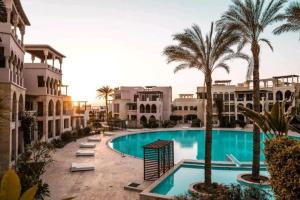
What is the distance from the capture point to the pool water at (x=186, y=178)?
1461 centimetres

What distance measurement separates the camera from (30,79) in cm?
2938

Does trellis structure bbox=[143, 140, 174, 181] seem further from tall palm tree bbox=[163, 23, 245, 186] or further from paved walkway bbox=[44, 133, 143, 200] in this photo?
tall palm tree bbox=[163, 23, 245, 186]

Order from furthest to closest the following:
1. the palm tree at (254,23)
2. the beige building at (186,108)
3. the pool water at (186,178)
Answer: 1. the beige building at (186,108)
2. the palm tree at (254,23)
3. the pool water at (186,178)

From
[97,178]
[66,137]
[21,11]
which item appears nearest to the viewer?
[97,178]

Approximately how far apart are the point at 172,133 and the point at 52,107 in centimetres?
2223

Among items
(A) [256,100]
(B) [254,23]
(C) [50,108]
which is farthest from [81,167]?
(C) [50,108]

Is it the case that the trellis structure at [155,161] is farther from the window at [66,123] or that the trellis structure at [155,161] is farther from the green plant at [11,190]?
the window at [66,123]

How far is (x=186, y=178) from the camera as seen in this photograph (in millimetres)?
17016

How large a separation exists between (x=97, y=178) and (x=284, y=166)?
12.2m

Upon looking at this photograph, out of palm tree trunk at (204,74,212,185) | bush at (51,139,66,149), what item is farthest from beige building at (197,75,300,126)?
palm tree trunk at (204,74,212,185)

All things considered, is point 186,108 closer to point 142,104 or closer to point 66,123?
point 142,104

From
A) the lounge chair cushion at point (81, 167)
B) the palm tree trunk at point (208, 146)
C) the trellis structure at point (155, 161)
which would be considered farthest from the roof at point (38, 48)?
the palm tree trunk at point (208, 146)

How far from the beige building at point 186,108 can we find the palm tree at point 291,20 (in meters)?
46.5

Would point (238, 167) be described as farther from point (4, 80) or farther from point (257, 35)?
point (4, 80)
